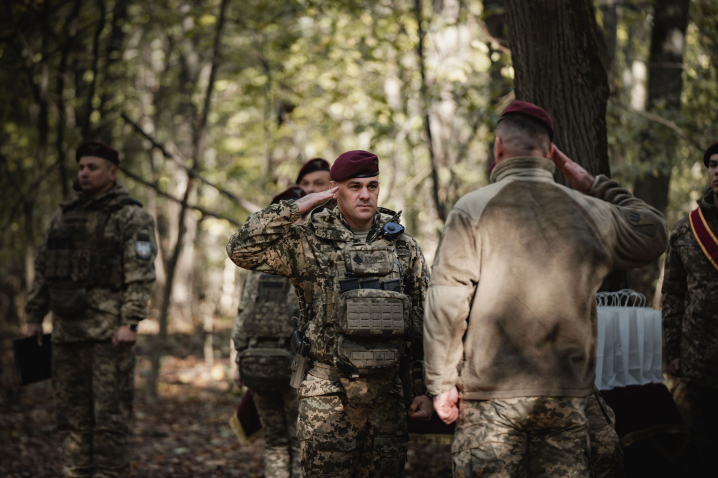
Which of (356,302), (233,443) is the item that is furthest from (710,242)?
(233,443)

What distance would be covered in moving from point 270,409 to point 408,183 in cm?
588

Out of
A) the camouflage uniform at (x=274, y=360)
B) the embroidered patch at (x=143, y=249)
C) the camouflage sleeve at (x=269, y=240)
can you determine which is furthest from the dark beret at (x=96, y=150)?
the camouflage sleeve at (x=269, y=240)

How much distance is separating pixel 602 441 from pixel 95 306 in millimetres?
3958

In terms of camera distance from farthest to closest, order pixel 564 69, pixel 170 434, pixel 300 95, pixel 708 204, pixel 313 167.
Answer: pixel 300 95 → pixel 170 434 → pixel 313 167 → pixel 564 69 → pixel 708 204

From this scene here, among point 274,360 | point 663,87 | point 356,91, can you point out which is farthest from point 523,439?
point 356,91

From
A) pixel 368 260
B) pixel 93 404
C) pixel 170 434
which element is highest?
pixel 368 260

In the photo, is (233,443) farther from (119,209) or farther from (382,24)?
(382,24)

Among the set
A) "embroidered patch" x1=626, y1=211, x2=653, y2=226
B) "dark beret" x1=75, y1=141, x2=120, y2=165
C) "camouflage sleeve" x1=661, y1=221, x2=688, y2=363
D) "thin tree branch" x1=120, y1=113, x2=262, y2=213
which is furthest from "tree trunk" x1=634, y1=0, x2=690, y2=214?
"dark beret" x1=75, y1=141, x2=120, y2=165

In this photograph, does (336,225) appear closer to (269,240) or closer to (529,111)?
(269,240)

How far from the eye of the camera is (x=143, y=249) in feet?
17.5

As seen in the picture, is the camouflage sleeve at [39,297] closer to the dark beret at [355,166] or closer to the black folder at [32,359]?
the black folder at [32,359]

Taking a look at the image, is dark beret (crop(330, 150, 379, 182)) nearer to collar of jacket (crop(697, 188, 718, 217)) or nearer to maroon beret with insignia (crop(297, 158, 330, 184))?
maroon beret with insignia (crop(297, 158, 330, 184))

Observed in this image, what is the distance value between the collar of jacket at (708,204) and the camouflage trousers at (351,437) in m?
2.57

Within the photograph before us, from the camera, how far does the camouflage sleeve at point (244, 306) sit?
499 centimetres
